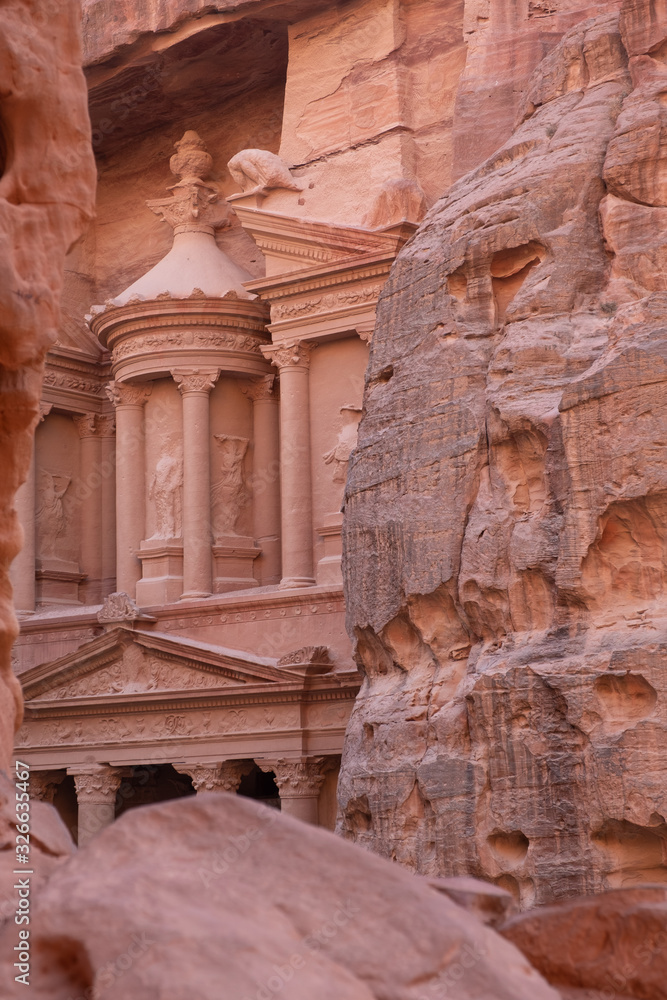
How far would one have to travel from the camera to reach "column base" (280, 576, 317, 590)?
20.6 metres

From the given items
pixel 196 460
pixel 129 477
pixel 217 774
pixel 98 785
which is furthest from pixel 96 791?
pixel 129 477

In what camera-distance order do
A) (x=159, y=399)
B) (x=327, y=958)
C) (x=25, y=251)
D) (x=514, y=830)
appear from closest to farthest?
(x=327, y=958)
(x=25, y=251)
(x=514, y=830)
(x=159, y=399)

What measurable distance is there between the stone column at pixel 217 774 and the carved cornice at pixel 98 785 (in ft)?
4.45

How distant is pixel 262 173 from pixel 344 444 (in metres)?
4.71

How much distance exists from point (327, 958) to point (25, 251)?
2808 mm

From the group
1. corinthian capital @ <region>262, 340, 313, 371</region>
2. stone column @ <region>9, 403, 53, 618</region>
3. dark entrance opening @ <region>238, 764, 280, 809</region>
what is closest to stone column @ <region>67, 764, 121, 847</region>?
dark entrance opening @ <region>238, 764, 280, 809</region>

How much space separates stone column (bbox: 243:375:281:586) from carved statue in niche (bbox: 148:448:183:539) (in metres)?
1.32

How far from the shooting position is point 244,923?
109 inches

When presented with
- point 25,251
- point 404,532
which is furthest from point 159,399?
point 25,251

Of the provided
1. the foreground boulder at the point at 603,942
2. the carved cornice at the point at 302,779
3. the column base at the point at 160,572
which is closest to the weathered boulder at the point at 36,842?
the foreground boulder at the point at 603,942

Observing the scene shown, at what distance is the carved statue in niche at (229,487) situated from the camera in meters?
23.1

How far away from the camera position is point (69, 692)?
20156mm

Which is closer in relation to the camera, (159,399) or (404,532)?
(404,532)

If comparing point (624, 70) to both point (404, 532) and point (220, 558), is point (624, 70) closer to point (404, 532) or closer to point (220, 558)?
point (404, 532)
